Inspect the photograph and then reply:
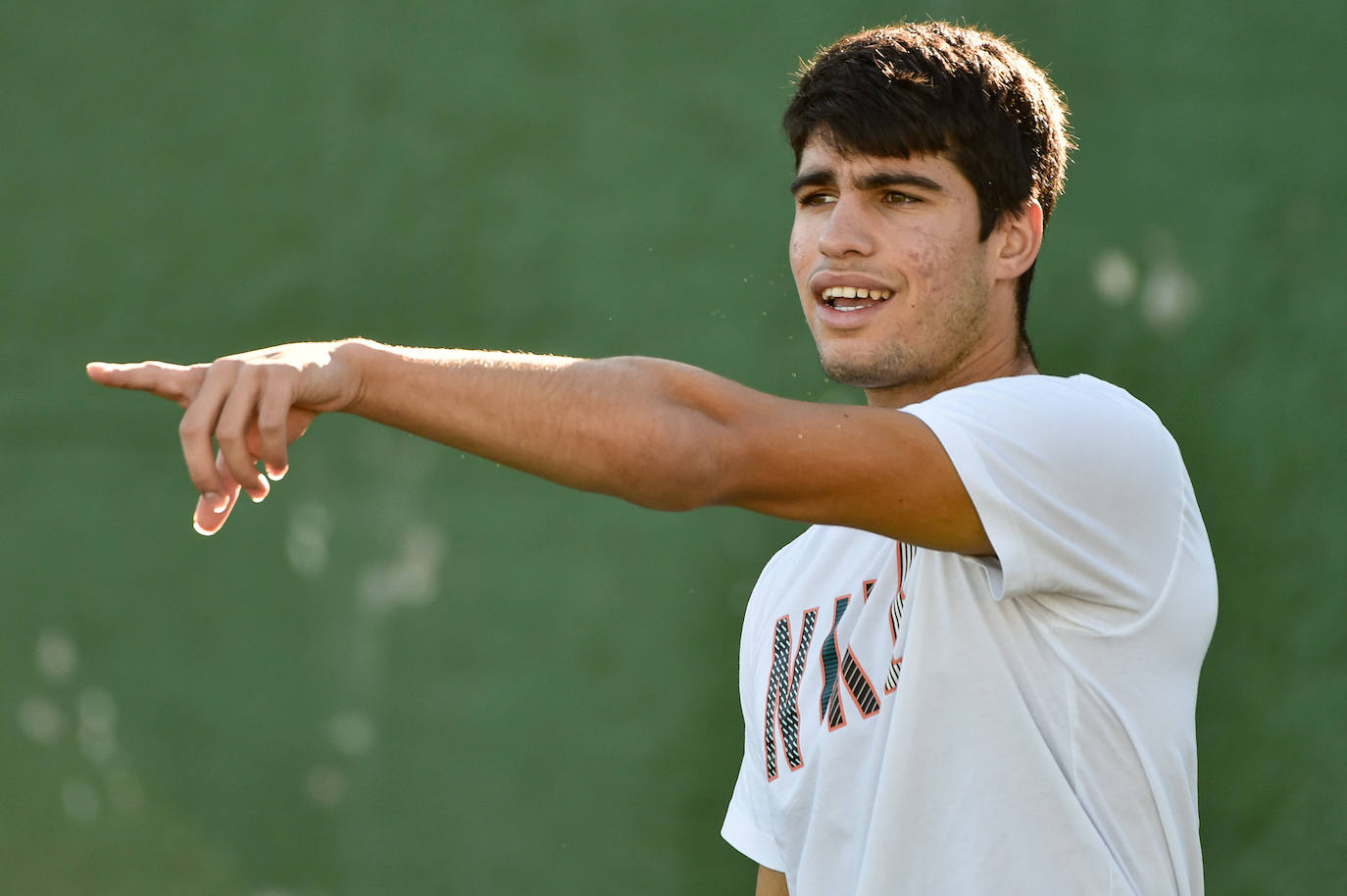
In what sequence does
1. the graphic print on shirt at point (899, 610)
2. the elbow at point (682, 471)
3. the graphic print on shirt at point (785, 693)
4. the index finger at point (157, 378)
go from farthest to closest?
1. the graphic print on shirt at point (785, 693)
2. the graphic print on shirt at point (899, 610)
3. the elbow at point (682, 471)
4. the index finger at point (157, 378)

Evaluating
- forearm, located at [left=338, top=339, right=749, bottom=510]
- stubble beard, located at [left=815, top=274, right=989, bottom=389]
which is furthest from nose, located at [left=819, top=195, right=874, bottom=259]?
forearm, located at [left=338, top=339, right=749, bottom=510]

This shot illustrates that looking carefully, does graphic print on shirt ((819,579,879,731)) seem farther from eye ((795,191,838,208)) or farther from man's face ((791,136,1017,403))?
eye ((795,191,838,208))

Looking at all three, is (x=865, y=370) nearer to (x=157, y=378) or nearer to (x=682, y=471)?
(x=682, y=471)

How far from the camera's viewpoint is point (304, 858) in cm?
339

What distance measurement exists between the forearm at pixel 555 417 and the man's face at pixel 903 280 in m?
0.73

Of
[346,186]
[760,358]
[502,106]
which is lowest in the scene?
[760,358]

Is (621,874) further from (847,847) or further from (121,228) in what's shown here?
(121,228)

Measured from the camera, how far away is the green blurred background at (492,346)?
3.33 meters

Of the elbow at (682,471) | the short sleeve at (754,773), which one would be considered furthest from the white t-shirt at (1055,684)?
the short sleeve at (754,773)

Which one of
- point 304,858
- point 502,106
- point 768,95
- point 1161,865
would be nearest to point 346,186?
point 502,106

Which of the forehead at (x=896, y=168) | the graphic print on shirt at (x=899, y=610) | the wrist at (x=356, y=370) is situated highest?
the forehead at (x=896, y=168)

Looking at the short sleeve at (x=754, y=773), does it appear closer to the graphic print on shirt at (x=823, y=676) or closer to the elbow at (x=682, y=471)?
the graphic print on shirt at (x=823, y=676)

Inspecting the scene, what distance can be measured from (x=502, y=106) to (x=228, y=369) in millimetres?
2142

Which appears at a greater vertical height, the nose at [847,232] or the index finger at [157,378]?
the nose at [847,232]
